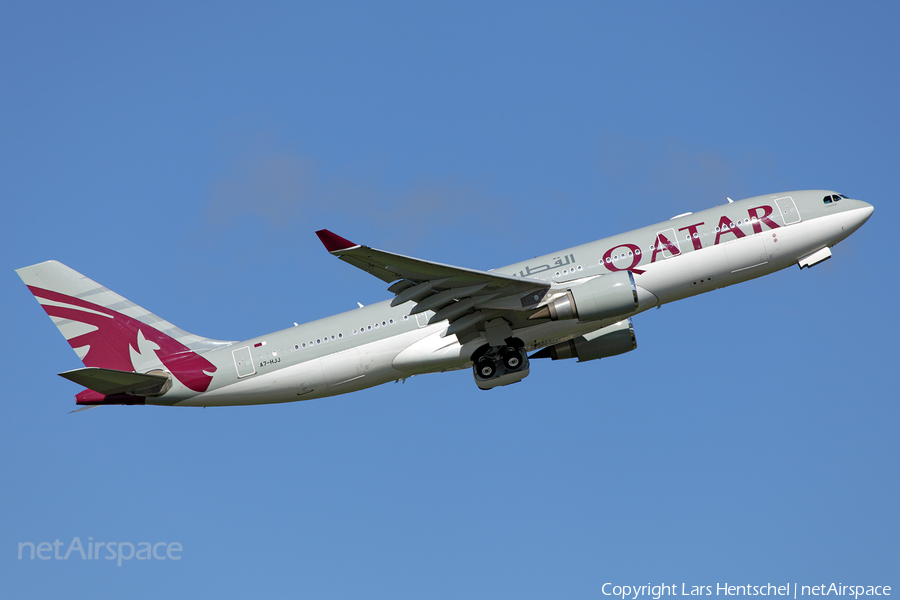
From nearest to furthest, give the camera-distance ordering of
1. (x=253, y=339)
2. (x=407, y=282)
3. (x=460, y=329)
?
(x=407, y=282)
(x=460, y=329)
(x=253, y=339)

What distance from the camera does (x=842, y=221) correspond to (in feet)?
102

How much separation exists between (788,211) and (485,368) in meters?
12.7

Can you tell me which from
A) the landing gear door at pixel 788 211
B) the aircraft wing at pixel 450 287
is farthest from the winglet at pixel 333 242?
the landing gear door at pixel 788 211

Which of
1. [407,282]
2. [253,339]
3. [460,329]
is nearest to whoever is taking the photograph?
[407,282]

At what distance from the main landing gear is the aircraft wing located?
3.86 ft

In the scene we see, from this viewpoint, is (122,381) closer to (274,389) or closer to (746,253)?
(274,389)

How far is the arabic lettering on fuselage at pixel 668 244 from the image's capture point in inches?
1183

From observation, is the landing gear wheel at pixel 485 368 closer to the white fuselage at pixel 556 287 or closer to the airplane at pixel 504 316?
the airplane at pixel 504 316

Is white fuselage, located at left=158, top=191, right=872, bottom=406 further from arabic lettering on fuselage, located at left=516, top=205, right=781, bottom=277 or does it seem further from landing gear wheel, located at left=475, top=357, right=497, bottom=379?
landing gear wheel, located at left=475, top=357, right=497, bottom=379

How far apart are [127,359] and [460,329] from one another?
44.3 ft

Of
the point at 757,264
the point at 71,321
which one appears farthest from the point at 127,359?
the point at 757,264

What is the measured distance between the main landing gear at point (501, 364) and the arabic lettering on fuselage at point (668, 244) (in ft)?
9.41

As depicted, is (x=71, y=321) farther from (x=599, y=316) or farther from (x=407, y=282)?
(x=599, y=316)

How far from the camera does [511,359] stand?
101 ft
